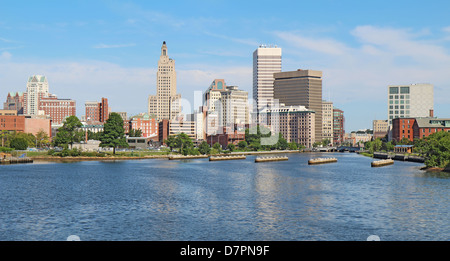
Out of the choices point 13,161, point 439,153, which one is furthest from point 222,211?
point 13,161

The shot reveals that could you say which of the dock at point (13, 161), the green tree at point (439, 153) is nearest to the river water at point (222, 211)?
the green tree at point (439, 153)

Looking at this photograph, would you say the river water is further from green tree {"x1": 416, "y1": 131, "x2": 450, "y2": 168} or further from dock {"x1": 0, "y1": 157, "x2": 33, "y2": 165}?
dock {"x1": 0, "y1": 157, "x2": 33, "y2": 165}

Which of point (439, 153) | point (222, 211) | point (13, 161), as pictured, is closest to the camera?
point (222, 211)

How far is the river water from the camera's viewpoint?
4391 cm

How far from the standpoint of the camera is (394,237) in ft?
140

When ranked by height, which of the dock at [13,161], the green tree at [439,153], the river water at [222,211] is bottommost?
the river water at [222,211]

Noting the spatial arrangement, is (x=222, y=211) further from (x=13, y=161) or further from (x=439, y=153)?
(x=13, y=161)

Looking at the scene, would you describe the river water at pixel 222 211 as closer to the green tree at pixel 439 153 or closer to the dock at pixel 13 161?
the green tree at pixel 439 153

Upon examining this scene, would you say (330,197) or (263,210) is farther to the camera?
(330,197)

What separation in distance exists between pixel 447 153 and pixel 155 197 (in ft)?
286

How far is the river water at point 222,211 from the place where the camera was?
43.9 m

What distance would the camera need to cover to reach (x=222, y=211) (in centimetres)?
5719
